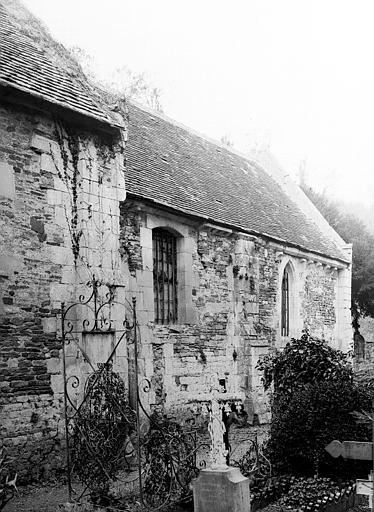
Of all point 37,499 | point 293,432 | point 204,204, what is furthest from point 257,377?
point 37,499

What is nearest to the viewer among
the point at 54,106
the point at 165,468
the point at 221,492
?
the point at 221,492

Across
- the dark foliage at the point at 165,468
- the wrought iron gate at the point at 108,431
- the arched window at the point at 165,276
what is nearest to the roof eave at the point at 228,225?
the arched window at the point at 165,276

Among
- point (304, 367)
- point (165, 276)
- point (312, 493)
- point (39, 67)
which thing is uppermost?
point (39, 67)

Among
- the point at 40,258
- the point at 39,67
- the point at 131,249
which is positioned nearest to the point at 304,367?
the point at 131,249

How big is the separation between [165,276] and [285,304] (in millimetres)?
6895

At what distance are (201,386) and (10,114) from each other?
7.71 metres

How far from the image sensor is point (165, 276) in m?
14.1

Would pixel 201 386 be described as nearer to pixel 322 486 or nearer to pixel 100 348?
pixel 100 348

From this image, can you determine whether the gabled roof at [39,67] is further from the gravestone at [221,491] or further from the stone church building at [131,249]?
the gravestone at [221,491]

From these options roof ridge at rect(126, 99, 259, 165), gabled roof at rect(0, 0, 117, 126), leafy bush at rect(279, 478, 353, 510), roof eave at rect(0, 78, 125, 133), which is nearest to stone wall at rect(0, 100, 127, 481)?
roof eave at rect(0, 78, 125, 133)

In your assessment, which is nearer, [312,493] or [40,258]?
[312,493]

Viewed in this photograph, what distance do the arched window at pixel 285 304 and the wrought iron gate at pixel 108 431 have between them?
9.78 metres

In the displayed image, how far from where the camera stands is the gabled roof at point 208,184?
14805mm

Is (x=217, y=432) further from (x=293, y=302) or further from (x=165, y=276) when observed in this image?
(x=293, y=302)
